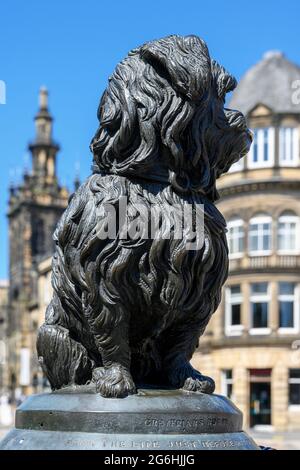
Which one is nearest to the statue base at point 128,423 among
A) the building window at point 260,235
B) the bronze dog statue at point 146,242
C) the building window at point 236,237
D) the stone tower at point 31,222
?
the bronze dog statue at point 146,242

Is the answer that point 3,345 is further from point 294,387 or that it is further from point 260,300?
point 294,387

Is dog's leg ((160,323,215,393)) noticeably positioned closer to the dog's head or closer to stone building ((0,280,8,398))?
the dog's head

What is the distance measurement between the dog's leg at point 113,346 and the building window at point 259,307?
31475 mm

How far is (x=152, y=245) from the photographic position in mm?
4398

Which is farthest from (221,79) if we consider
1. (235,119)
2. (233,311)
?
(233,311)

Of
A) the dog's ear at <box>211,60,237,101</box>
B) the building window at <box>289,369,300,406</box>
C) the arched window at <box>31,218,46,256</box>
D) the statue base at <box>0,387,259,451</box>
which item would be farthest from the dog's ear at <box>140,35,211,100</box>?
the arched window at <box>31,218,46,256</box>

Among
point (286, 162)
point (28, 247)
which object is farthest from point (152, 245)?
point (28, 247)

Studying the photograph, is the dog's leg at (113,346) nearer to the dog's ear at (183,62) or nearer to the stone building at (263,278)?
the dog's ear at (183,62)

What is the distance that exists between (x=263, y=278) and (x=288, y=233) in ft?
6.70

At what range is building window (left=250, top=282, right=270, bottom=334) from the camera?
35625 mm
